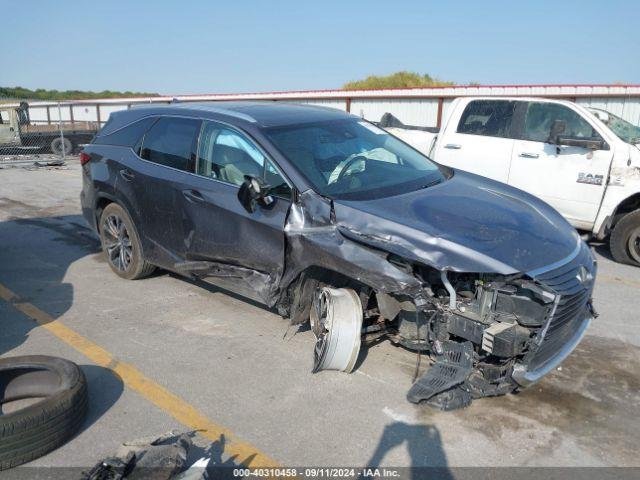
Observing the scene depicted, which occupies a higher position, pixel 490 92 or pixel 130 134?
pixel 490 92

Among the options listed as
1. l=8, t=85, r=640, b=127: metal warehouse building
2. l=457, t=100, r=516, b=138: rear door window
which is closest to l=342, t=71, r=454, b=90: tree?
l=8, t=85, r=640, b=127: metal warehouse building

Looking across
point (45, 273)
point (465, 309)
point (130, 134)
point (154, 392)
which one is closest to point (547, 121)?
point (465, 309)

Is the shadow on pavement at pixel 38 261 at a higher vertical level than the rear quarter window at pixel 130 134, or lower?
lower

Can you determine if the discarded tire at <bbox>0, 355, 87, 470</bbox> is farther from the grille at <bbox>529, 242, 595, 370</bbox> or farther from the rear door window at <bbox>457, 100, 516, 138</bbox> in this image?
the rear door window at <bbox>457, 100, 516, 138</bbox>

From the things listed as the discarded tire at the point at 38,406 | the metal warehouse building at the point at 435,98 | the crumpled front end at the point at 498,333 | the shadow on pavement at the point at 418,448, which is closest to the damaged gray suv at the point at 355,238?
the crumpled front end at the point at 498,333

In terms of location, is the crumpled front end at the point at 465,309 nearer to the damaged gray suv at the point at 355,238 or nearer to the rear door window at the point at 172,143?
the damaged gray suv at the point at 355,238

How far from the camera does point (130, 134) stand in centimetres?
554

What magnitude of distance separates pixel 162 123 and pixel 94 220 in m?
1.55

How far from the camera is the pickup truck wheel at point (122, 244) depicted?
542cm

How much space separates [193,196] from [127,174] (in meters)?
1.13

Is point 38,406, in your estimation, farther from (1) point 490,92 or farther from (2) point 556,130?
(1) point 490,92

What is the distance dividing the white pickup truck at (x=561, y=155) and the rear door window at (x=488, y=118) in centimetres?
1

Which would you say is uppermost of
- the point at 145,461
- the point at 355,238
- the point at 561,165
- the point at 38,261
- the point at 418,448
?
the point at 561,165

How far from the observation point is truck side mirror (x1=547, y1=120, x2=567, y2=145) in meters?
6.75
